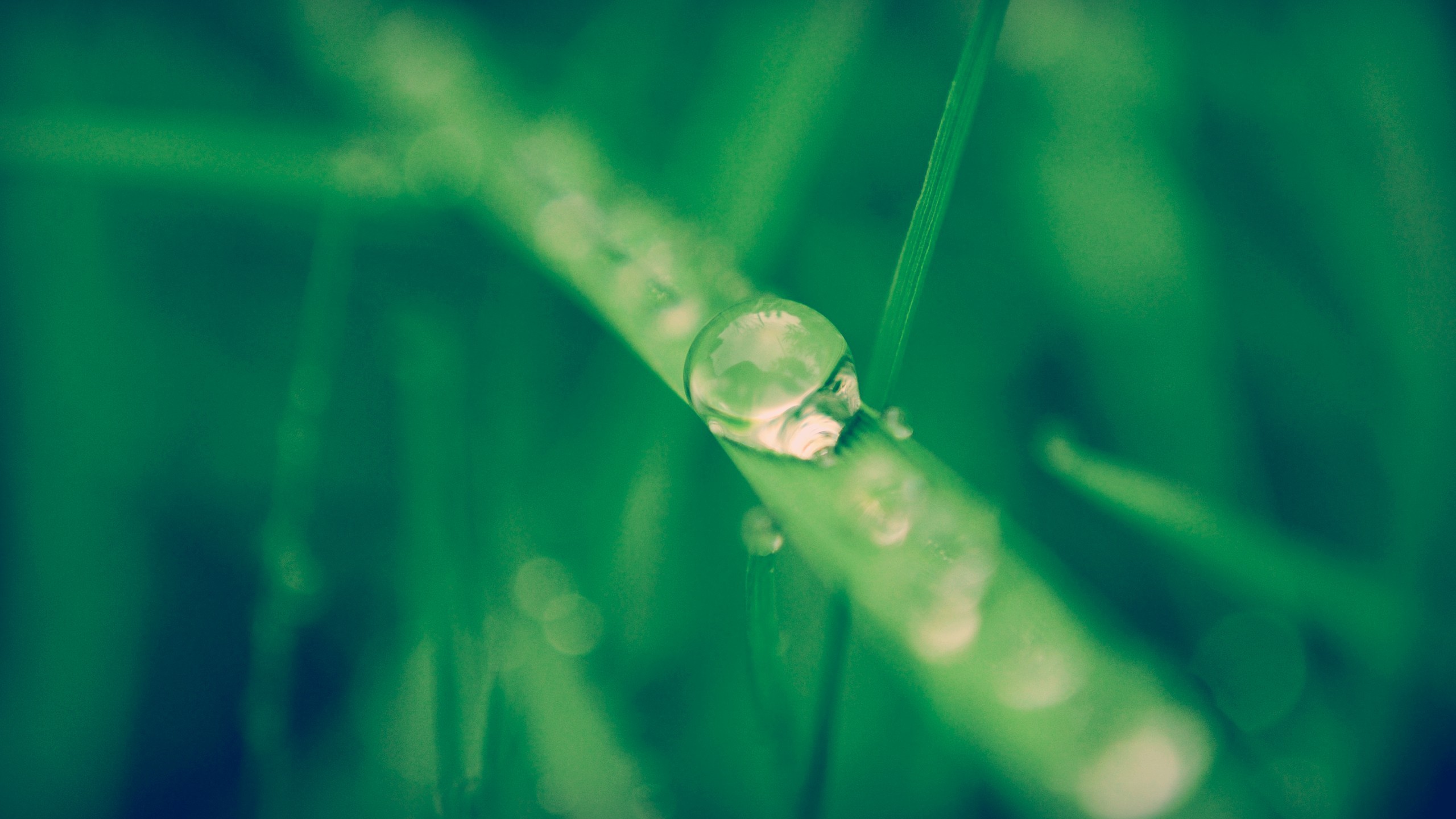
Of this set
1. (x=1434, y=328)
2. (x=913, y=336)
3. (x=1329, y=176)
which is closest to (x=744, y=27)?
(x=913, y=336)

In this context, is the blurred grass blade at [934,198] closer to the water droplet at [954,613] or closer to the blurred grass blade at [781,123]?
the water droplet at [954,613]

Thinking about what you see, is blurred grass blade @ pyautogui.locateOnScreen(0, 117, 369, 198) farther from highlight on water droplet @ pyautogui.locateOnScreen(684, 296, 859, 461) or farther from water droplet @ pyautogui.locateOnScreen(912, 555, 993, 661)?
water droplet @ pyautogui.locateOnScreen(912, 555, 993, 661)

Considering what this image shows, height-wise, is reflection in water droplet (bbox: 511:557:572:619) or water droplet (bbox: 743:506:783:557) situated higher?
reflection in water droplet (bbox: 511:557:572:619)

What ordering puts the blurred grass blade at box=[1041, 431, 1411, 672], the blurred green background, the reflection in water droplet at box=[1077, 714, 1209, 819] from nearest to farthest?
1. the reflection in water droplet at box=[1077, 714, 1209, 819]
2. the blurred grass blade at box=[1041, 431, 1411, 672]
3. the blurred green background

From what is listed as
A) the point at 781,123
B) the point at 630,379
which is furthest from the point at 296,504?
the point at 781,123

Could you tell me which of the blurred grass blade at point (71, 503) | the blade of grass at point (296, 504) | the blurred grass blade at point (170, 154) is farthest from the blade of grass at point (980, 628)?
the blurred grass blade at point (71, 503)

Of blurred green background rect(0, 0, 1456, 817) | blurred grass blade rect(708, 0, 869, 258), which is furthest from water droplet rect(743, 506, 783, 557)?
blurred grass blade rect(708, 0, 869, 258)

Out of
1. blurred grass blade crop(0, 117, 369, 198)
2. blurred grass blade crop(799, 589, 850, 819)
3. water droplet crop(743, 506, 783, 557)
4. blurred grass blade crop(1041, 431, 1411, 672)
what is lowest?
blurred grass blade crop(799, 589, 850, 819)
